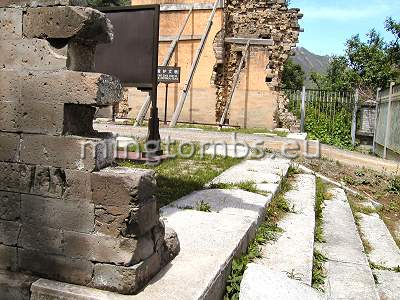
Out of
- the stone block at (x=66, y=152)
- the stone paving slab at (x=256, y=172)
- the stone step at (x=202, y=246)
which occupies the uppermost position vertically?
the stone block at (x=66, y=152)

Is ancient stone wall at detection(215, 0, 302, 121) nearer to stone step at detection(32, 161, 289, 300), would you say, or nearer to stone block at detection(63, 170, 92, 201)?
stone step at detection(32, 161, 289, 300)

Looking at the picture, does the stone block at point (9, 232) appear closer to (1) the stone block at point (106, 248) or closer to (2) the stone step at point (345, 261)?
(1) the stone block at point (106, 248)

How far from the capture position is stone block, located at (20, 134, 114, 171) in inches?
98.3

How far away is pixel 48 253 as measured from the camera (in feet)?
8.42

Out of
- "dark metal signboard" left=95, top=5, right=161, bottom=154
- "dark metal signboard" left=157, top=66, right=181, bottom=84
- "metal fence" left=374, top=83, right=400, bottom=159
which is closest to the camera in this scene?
A: "dark metal signboard" left=95, top=5, right=161, bottom=154

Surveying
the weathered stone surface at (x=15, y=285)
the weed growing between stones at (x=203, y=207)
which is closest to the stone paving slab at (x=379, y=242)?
the weed growing between stones at (x=203, y=207)

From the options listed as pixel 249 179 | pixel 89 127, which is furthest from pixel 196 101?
pixel 89 127

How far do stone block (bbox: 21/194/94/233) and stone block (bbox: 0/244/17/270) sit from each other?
218 millimetres

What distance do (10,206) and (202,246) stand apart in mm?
1403

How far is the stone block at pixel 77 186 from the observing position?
2.49 m

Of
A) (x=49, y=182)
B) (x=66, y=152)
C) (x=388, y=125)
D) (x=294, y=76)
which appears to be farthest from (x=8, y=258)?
(x=294, y=76)

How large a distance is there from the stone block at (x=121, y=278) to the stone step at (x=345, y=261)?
1606 mm

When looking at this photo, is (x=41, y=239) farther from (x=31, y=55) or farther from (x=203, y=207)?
(x=203, y=207)

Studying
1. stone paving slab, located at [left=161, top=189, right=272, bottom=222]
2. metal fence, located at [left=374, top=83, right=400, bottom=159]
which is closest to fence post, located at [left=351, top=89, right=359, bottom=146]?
metal fence, located at [left=374, top=83, right=400, bottom=159]
